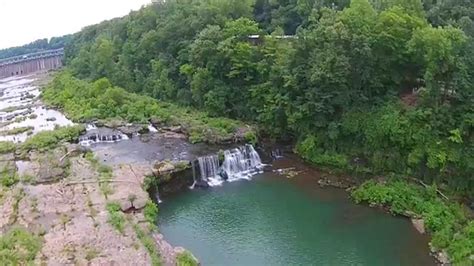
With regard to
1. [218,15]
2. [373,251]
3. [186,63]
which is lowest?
[373,251]

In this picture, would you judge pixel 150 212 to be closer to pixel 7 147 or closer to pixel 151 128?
pixel 151 128

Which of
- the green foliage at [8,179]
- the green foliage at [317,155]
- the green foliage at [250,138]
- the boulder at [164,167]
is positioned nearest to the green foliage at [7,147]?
the green foliage at [8,179]

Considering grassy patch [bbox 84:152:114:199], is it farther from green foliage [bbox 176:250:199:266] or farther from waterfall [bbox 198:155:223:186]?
green foliage [bbox 176:250:199:266]

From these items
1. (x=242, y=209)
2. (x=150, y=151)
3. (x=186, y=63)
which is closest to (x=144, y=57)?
(x=186, y=63)

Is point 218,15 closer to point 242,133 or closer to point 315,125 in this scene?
point 242,133

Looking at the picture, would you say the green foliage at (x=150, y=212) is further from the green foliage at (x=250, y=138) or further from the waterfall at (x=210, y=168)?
the green foliage at (x=250, y=138)

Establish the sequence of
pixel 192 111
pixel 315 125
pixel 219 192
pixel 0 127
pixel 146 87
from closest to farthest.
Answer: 1. pixel 219 192
2. pixel 315 125
3. pixel 192 111
4. pixel 0 127
5. pixel 146 87
